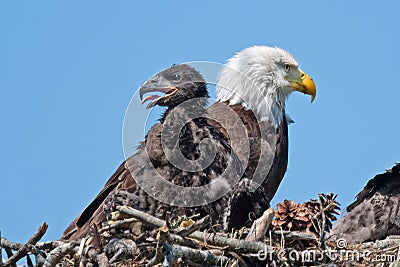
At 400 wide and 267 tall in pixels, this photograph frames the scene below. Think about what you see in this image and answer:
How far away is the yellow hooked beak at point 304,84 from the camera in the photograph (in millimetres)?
9820

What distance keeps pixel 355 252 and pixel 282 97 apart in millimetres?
3180

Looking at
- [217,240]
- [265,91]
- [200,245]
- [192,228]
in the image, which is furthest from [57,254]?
[265,91]

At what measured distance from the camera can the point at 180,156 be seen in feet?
25.4

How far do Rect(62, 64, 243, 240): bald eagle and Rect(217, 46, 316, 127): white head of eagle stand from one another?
1307 mm

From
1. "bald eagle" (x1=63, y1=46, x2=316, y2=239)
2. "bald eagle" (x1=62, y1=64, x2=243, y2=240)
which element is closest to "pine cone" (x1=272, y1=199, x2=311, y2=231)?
"bald eagle" (x1=63, y1=46, x2=316, y2=239)

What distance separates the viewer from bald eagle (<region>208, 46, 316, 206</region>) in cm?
919

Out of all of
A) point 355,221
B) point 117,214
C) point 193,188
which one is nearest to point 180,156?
point 193,188

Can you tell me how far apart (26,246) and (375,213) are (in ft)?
13.8

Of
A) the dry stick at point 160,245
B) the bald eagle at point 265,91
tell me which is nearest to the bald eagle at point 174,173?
the bald eagle at point 265,91

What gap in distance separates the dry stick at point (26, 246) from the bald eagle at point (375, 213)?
3.56 m

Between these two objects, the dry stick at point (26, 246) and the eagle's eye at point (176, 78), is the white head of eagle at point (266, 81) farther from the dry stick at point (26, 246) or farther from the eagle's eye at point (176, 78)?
the dry stick at point (26, 246)

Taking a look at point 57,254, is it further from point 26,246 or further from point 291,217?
point 291,217

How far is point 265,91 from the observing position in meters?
9.95

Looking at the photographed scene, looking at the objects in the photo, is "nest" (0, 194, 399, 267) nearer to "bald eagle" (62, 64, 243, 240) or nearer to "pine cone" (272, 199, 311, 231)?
"pine cone" (272, 199, 311, 231)
